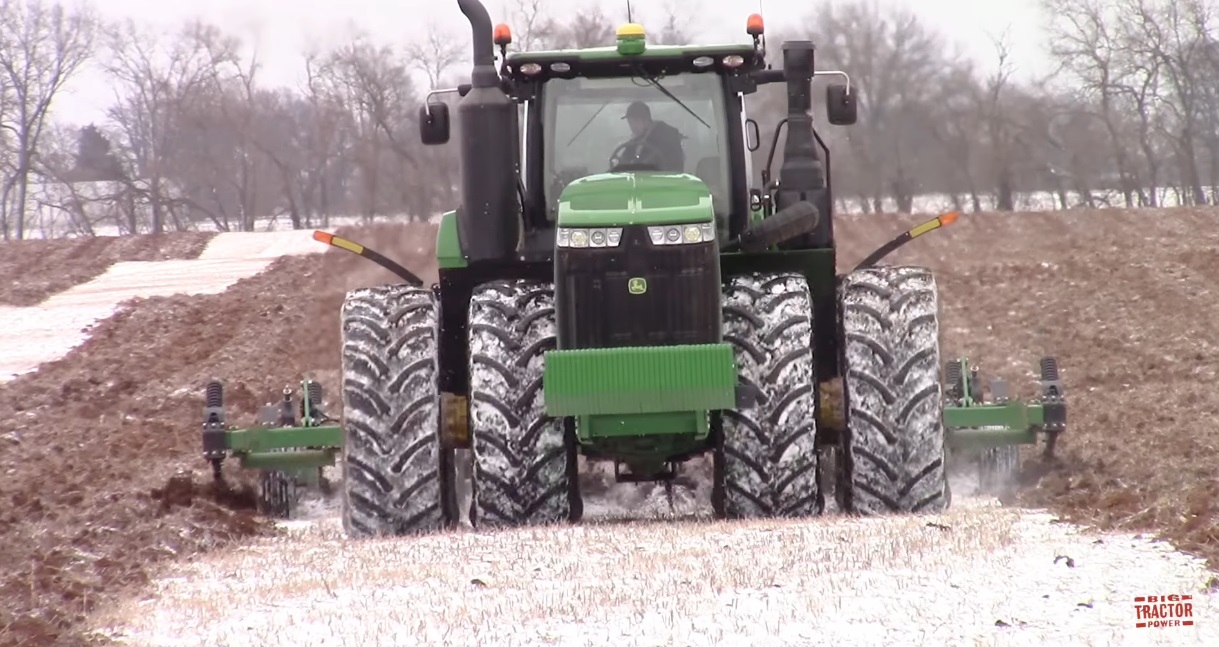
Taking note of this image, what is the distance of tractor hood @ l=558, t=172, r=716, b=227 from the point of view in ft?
27.6

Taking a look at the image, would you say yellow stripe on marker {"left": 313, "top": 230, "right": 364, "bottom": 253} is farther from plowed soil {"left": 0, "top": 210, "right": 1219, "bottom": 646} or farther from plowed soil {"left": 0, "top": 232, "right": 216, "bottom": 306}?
plowed soil {"left": 0, "top": 232, "right": 216, "bottom": 306}

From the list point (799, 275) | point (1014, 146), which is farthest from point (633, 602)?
point (1014, 146)

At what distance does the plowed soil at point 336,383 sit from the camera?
26.8ft

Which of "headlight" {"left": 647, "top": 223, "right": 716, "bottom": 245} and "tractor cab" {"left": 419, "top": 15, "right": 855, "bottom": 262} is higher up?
"tractor cab" {"left": 419, "top": 15, "right": 855, "bottom": 262}

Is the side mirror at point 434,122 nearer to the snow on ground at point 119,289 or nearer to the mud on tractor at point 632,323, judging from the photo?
the mud on tractor at point 632,323

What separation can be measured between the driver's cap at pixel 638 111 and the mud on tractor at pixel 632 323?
29 mm

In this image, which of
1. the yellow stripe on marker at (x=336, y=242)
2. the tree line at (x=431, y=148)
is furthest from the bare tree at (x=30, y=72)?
the yellow stripe on marker at (x=336, y=242)

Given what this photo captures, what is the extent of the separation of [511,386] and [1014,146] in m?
46.5

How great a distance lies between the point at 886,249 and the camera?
411 inches

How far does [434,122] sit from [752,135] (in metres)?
1.90

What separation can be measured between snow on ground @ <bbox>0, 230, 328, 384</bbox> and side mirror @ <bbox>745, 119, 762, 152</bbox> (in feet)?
52.3

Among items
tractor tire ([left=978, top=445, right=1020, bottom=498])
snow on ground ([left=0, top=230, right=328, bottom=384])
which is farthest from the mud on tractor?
snow on ground ([left=0, top=230, right=328, bottom=384])

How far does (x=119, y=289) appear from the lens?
35.3 metres

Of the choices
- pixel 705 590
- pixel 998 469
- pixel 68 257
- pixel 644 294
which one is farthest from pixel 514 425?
pixel 68 257
